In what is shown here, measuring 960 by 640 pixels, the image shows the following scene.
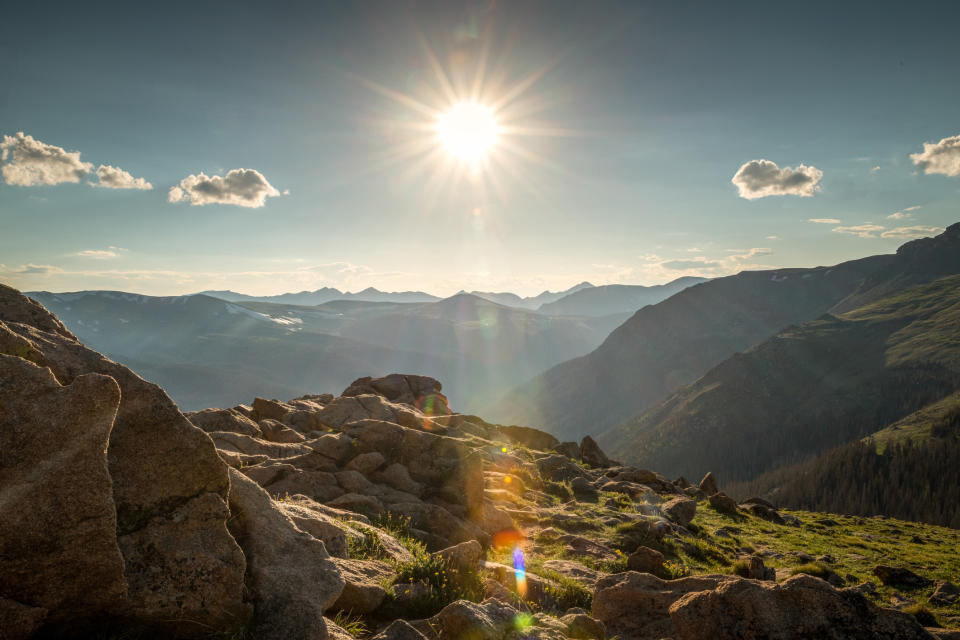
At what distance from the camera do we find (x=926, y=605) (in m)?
24.0

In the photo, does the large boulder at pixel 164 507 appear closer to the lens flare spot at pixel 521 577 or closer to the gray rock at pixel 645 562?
the lens flare spot at pixel 521 577

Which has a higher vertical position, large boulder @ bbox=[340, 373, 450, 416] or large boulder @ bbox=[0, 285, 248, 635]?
large boulder @ bbox=[0, 285, 248, 635]

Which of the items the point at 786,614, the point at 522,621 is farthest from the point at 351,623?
the point at 786,614

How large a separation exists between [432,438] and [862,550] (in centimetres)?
3841

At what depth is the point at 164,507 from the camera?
28.1 feet

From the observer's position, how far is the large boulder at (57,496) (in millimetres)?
6695

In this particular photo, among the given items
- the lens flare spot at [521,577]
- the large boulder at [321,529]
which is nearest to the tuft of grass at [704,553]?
the lens flare spot at [521,577]

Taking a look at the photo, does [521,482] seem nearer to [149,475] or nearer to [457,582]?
[457,582]

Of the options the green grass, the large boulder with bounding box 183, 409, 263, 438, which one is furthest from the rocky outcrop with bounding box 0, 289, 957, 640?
the green grass

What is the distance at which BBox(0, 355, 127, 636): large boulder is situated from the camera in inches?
264

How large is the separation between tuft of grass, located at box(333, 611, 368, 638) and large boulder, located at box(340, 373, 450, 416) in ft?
138

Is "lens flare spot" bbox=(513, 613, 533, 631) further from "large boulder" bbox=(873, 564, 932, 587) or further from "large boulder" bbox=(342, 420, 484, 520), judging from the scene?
"large boulder" bbox=(873, 564, 932, 587)

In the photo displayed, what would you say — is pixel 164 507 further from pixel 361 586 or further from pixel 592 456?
pixel 592 456

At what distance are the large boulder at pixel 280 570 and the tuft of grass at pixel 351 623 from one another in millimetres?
1035
